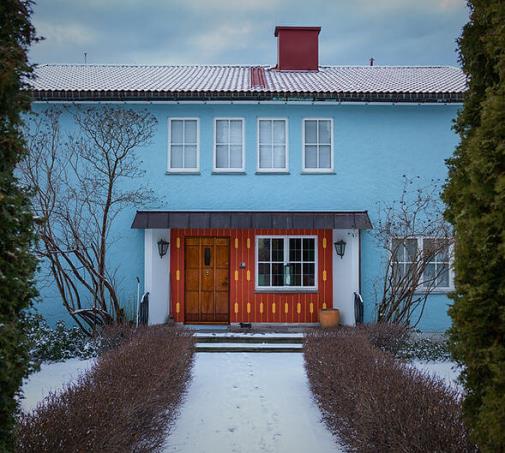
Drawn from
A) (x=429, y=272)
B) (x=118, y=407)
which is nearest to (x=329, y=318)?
(x=429, y=272)

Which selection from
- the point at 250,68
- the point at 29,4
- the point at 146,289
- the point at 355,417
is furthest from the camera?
the point at 250,68

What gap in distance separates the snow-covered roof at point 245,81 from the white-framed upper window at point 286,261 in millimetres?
3909

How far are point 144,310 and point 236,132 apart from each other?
17.3 ft

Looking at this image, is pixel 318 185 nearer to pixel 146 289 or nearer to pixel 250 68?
pixel 146 289

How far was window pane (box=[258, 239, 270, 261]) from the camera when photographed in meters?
15.0

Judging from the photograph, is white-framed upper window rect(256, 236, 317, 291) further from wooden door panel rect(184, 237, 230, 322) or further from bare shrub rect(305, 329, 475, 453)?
bare shrub rect(305, 329, 475, 453)

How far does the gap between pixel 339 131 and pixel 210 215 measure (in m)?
4.13

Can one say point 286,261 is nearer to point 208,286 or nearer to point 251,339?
point 208,286

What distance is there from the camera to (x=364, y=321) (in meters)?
14.3

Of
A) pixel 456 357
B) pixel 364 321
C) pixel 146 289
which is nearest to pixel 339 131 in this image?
pixel 364 321

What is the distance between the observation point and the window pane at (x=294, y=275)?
48.9ft

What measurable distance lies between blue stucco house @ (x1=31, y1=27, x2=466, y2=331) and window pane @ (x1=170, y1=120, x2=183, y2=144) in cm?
4

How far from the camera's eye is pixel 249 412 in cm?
788

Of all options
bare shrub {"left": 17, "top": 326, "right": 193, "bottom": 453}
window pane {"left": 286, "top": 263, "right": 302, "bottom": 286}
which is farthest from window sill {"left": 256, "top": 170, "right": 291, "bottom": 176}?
bare shrub {"left": 17, "top": 326, "right": 193, "bottom": 453}
